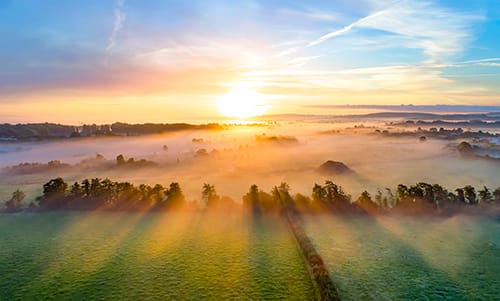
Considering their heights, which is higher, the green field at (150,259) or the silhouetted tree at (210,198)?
the silhouetted tree at (210,198)

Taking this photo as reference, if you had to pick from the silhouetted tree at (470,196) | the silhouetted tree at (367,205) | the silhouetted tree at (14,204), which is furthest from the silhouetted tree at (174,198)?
the silhouetted tree at (470,196)

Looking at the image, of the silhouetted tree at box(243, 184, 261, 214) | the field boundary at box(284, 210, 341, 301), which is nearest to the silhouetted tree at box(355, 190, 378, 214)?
the field boundary at box(284, 210, 341, 301)

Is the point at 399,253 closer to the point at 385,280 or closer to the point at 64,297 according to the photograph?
the point at 385,280

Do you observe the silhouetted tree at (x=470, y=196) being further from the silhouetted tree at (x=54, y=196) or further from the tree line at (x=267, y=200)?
the silhouetted tree at (x=54, y=196)

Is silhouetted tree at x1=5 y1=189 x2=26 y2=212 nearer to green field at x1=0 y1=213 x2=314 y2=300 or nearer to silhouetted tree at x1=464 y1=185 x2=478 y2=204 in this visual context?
green field at x1=0 y1=213 x2=314 y2=300

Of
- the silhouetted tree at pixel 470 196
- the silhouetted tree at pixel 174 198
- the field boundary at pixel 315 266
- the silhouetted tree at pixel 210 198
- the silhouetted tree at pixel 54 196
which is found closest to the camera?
the field boundary at pixel 315 266

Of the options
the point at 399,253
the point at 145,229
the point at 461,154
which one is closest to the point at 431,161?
the point at 461,154
